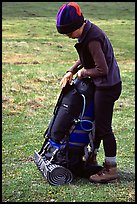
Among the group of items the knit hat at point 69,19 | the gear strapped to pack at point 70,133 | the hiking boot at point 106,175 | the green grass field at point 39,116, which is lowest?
the green grass field at point 39,116

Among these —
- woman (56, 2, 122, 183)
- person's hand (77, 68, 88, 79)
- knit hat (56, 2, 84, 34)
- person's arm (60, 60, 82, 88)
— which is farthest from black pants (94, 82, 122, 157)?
knit hat (56, 2, 84, 34)

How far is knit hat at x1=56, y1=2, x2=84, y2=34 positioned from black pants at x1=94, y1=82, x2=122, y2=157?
84cm

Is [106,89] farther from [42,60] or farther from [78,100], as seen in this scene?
[42,60]

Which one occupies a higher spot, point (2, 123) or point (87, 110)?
point (87, 110)

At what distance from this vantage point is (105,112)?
600 centimetres

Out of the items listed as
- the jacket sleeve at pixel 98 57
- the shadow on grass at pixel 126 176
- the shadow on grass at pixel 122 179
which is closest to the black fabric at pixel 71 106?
the jacket sleeve at pixel 98 57

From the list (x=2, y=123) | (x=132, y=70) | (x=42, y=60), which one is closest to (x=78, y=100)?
(x=2, y=123)

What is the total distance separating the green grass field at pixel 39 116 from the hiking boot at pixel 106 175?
0.09 metres

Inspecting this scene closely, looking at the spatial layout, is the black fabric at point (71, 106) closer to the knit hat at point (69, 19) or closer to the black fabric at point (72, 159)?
the black fabric at point (72, 159)

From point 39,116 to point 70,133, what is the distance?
6.05m

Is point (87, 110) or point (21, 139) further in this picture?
point (21, 139)

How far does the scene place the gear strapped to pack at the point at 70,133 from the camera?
6059 mm

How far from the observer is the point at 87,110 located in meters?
6.12

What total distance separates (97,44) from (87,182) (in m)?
1.83
